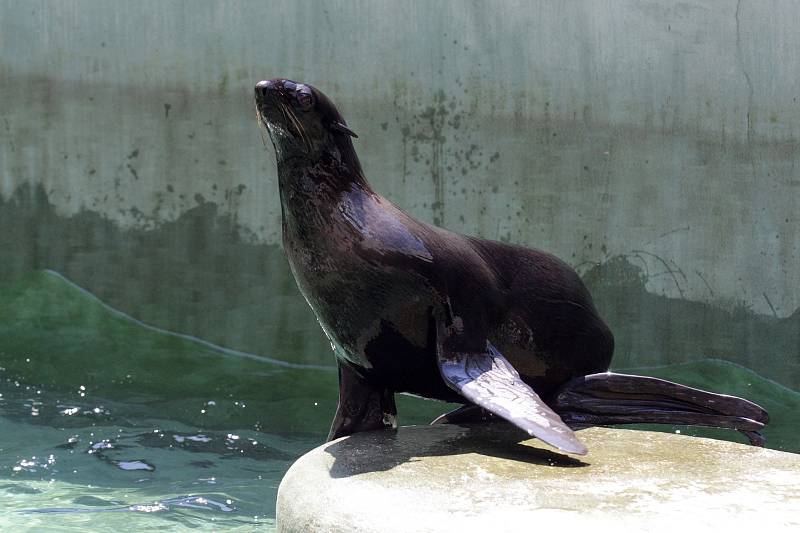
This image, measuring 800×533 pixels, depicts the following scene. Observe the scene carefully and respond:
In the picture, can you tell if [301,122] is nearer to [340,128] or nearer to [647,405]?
[340,128]

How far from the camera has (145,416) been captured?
6.08 metres

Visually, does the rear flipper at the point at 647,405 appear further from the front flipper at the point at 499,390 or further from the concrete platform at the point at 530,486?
the front flipper at the point at 499,390

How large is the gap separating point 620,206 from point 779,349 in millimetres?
1490

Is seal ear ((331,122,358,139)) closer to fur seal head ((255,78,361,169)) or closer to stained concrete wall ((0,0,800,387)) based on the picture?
fur seal head ((255,78,361,169))

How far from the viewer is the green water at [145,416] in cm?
451

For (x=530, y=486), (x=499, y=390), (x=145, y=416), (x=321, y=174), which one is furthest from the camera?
(x=145, y=416)

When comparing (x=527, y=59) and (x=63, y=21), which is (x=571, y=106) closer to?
(x=527, y=59)

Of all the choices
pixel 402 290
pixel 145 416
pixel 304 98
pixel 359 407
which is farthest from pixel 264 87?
pixel 145 416

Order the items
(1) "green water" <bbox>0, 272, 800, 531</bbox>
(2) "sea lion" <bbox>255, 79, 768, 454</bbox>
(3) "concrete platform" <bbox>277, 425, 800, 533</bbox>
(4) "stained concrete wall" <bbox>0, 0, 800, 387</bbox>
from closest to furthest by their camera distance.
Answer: (3) "concrete platform" <bbox>277, 425, 800, 533</bbox> < (2) "sea lion" <bbox>255, 79, 768, 454</bbox> < (1) "green water" <bbox>0, 272, 800, 531</bbox> < (4) "stained concrete wall" <bbox>0, 0, 800, 387</bbox>

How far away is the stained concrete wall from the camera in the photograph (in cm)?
756

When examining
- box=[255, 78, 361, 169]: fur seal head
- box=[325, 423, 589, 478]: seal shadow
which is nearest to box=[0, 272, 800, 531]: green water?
box=[325, 423, 589, 478]: seal shadow

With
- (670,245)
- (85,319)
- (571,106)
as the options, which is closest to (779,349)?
(670,245)

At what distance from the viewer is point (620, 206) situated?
25.0ft

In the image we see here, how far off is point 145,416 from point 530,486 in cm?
407
